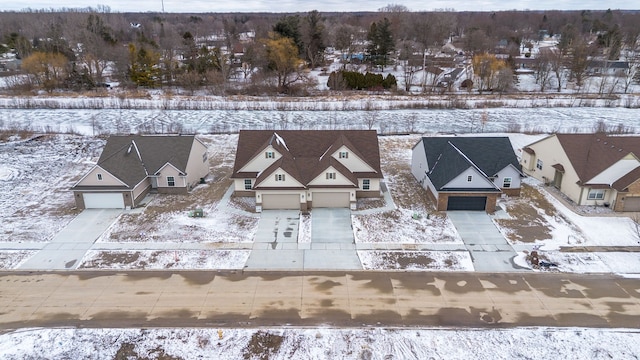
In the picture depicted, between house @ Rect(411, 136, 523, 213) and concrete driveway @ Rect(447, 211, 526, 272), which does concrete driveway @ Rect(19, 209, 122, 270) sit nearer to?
concrete driveway @ Rect(447, 211, 526, 272)

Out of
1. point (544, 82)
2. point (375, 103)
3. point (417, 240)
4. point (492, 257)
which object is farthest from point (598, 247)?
point (544, 82)

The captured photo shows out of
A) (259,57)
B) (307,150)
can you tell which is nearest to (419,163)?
(307,150)

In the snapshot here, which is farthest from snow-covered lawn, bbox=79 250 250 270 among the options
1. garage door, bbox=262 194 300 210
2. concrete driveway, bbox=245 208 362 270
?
garage door, bbox=262 194 300 210

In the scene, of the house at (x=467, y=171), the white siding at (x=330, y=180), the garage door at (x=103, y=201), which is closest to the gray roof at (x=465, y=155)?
the house at (x=467, y=171)

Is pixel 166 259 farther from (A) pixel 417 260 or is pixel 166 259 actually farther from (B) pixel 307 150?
(A) pixel 417 260

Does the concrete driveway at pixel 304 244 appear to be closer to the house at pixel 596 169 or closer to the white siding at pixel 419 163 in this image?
the white siding at pixel 419 163

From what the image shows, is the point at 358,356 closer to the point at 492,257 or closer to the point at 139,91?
the point at 492,257
